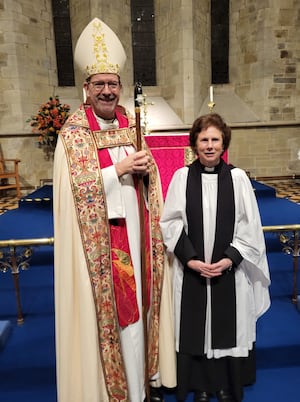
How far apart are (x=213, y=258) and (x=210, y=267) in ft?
0.28

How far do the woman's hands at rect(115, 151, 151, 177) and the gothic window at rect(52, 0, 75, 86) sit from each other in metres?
9.93

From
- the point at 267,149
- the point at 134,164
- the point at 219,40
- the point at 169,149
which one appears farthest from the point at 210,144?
the point at 219,40

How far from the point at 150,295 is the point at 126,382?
18.8 inches

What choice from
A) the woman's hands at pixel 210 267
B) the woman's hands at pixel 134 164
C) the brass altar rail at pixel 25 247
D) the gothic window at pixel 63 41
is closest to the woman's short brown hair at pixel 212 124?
the woman's hands at pixel 134 164

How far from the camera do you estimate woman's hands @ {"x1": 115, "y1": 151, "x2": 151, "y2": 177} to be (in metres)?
1.56

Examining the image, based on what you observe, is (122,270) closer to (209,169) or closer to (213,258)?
(213,258)

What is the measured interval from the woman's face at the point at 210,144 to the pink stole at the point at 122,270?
0.49 meters

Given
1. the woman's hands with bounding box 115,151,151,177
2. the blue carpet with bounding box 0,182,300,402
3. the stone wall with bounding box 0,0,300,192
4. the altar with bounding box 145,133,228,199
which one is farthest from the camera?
the stone wall with bounding box 0,0,300,192

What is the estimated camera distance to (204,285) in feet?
5.89

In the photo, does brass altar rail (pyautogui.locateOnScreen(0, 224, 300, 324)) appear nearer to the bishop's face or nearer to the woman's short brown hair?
the woman's short brown hair

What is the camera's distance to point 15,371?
2.22 metres

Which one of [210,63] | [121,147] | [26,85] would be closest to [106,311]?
[121,147]

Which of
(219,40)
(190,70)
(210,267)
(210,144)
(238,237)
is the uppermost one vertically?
(219,40)

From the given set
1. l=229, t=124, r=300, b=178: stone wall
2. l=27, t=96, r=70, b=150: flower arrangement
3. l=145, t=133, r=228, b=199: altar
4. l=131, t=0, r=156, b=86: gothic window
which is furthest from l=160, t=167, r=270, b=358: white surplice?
l=131, t=0, r=156, b=86: gothic window
